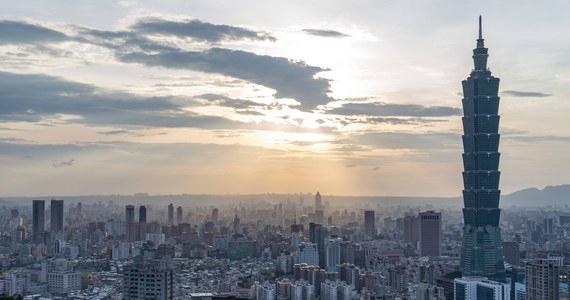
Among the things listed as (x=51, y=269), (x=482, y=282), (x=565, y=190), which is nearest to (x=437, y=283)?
(x=482, y=282)

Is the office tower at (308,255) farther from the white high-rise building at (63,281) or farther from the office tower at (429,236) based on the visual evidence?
the white high-rise building at (63,281)

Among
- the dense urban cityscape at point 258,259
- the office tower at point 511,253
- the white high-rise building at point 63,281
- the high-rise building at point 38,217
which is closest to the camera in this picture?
the dense urban cityscape at point 258,259

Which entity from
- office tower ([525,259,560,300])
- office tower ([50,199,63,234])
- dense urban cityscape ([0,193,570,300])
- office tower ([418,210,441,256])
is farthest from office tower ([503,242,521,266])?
office tower ([50,199,63,234])

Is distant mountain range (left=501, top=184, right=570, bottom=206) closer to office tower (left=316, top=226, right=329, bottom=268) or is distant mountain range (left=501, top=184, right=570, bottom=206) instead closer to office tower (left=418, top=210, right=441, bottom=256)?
office tower (left=418, top=210, right=441, bottom=256)

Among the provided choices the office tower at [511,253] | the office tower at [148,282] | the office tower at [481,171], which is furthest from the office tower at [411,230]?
the office tower at [148,282]

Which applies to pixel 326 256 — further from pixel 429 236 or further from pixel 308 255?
pixel 429 236

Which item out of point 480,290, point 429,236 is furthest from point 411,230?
point 480,290
